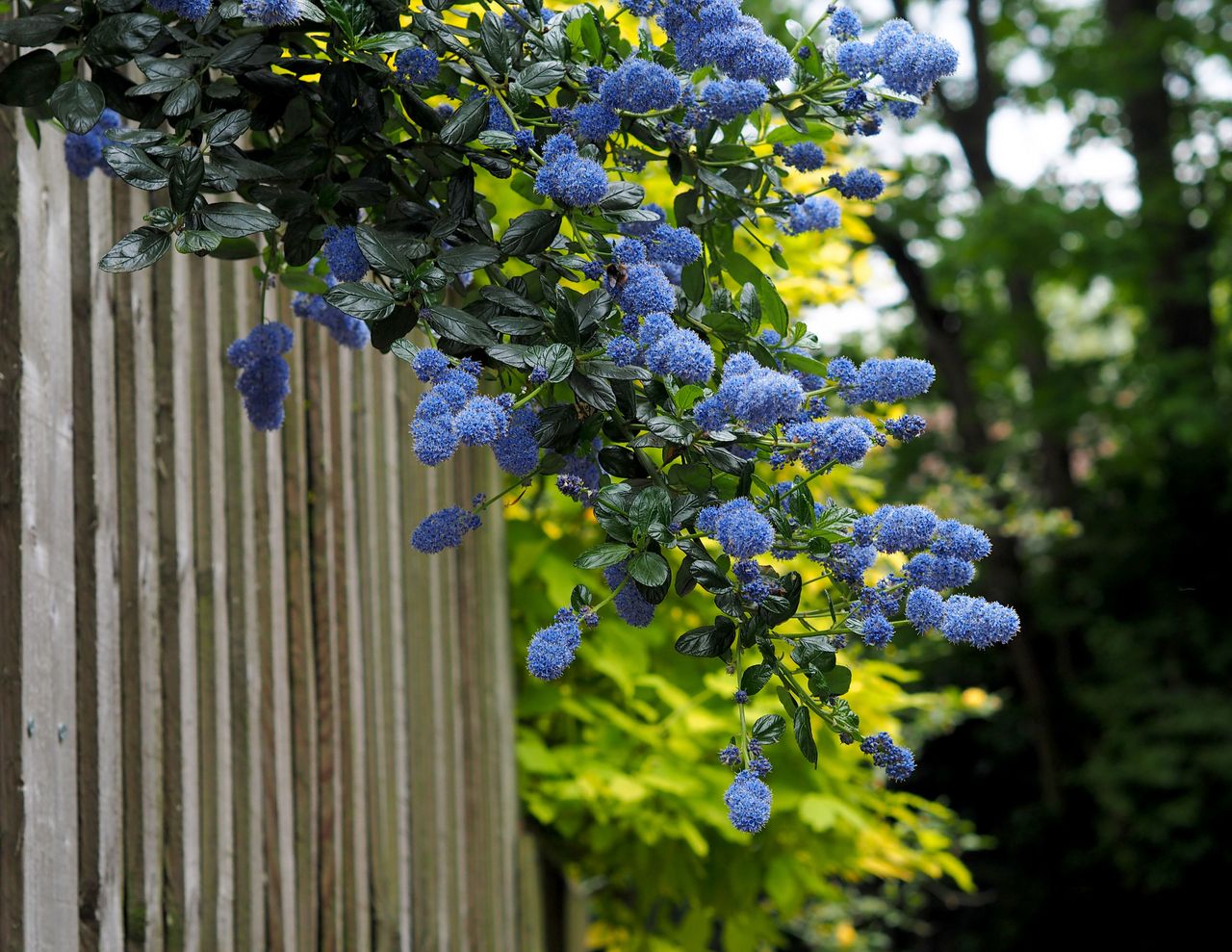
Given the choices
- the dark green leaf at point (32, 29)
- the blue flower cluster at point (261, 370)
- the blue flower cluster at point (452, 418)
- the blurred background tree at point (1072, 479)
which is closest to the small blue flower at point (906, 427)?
the blue flower cluster at point (452, 418)

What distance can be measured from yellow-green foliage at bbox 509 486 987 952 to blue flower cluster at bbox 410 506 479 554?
1804 millimetres

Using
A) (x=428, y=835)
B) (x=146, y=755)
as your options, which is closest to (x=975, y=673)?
(x=428, y=835)

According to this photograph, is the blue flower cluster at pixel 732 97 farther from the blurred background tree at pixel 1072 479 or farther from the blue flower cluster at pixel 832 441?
the blurred background tree at pixel 1072 479

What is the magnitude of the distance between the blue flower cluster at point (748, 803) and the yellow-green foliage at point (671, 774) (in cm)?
187

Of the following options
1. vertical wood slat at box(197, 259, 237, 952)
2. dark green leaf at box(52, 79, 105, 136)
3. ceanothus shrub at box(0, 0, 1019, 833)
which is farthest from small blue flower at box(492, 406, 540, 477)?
vertical wood slat at box(197, 259, 237, 952)

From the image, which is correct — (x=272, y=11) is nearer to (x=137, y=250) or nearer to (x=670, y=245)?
(x=137, y=250)

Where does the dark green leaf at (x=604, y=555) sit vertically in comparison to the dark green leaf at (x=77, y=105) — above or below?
below

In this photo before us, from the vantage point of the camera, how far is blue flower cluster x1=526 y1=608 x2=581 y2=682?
1.07 m

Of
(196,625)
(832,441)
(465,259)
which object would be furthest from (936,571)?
(196,625)

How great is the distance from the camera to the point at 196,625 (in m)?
1.87

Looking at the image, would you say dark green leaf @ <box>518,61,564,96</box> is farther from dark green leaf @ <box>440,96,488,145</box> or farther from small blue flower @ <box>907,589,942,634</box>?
small blue flower @ <box>907,589,942,634</box>

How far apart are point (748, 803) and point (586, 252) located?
0.48 m

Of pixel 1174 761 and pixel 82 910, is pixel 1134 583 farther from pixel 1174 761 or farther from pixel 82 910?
pixel 82 910

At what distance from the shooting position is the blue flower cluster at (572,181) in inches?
43.4
